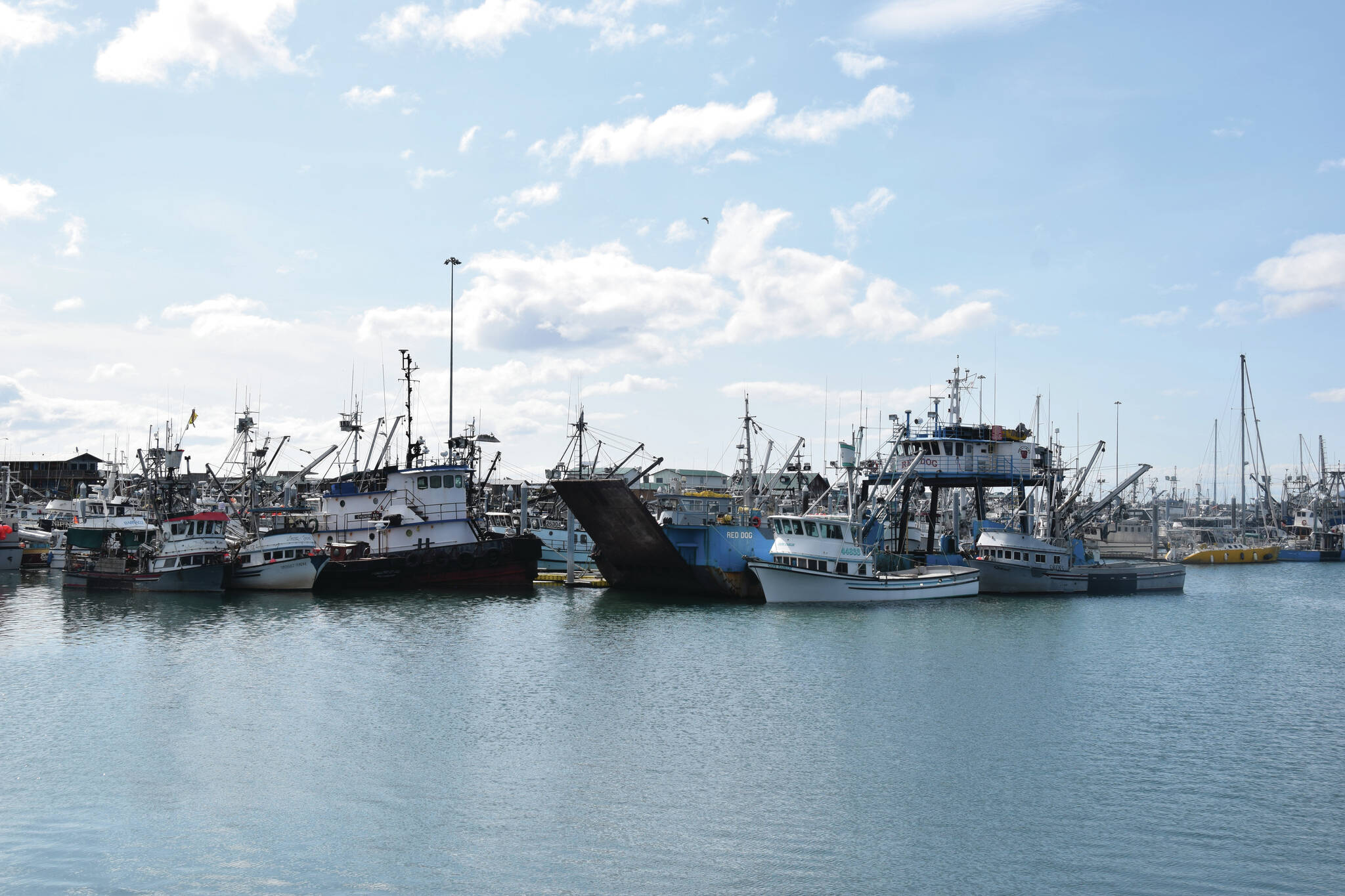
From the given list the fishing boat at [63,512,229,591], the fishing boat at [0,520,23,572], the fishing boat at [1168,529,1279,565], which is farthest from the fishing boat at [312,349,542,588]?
the fishing boat at [1168,529,1279,565]

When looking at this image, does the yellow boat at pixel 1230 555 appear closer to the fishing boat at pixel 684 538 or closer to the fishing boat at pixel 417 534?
the fishing boat at pixel 684 538

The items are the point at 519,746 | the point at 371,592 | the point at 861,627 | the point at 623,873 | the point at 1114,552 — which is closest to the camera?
the point at 623,873

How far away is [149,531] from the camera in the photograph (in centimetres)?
5331

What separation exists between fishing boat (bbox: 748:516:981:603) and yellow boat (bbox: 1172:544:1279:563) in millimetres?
57256

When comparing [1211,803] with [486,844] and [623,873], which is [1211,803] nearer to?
[623,873]

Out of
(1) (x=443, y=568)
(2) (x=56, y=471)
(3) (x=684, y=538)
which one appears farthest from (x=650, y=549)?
(2) (x=56, y=471)

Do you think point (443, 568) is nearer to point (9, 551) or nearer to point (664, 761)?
point (9, 551)

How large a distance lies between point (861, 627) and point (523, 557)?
66.9 ft

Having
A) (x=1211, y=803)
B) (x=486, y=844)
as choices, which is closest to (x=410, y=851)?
(x=486, y=844)

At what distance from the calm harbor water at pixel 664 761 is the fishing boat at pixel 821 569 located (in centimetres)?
645

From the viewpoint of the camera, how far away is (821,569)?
42.8 metres

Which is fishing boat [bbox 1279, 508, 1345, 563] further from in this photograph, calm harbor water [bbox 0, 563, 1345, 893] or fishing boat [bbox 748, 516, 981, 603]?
fishing boat [bbox 748, 516, 981, 603]

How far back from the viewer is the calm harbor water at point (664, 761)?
45.8 feet

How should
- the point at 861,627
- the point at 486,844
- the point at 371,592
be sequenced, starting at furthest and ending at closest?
the point at 371,592, the point at 861,627, the point at 486,844
